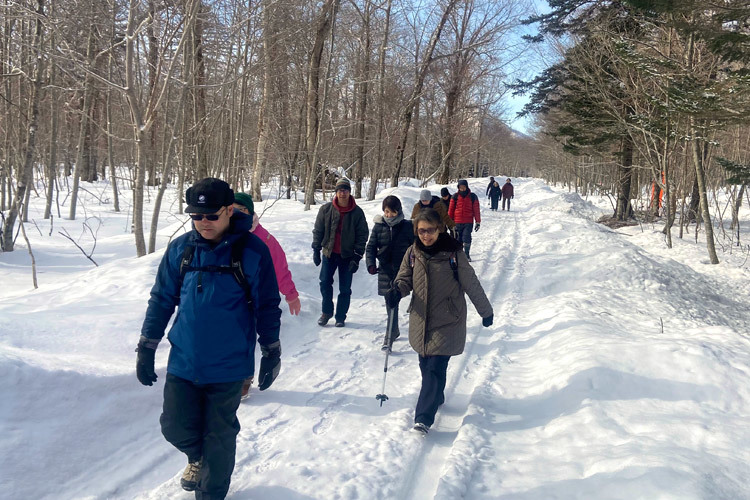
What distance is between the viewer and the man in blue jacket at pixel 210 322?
8.89ft

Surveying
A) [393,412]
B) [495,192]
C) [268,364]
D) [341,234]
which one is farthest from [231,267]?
[495,192]

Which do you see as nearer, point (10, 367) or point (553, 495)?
point (553, 495)

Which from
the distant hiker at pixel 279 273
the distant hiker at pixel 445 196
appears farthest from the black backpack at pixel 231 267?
the distant hiker at pixel 445 196

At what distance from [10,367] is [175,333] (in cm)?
184

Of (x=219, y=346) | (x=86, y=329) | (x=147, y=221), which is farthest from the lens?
(x=147, y=221)

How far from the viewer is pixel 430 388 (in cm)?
400

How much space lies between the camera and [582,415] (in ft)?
13.8

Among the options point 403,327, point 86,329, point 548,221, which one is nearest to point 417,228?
point 403,327

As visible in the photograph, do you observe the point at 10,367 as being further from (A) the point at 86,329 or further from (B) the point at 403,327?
(B) the point at 403,327

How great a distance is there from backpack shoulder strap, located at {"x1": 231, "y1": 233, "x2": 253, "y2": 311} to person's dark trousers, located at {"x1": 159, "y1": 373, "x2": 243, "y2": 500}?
0.53 meters

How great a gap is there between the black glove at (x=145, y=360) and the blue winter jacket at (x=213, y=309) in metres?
0.05

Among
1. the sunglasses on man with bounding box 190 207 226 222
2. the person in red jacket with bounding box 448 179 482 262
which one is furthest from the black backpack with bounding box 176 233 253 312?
the person in red jacket with bounding box 448 179 482 262

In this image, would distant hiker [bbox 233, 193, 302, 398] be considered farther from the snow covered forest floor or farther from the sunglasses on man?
the sunglasses on man

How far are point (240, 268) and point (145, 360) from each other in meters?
0.79
